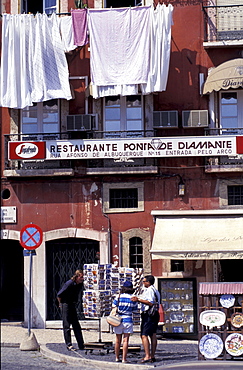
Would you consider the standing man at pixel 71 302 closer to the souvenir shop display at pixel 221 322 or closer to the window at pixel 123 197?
the souvenir shop display at pixel 221 322

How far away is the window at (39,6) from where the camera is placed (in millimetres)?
21438

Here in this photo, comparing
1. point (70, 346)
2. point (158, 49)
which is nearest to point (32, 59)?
point (158, 49)

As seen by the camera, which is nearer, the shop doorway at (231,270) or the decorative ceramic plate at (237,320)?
the decorative ceramic plate at (237,320)

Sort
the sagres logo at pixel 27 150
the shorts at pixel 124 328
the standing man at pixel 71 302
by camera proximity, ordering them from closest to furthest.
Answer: the shorts at pixel 124 328 < the standing man at pixel 71 302 < the sagres logo at pixel 27 150

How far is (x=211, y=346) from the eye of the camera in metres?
13.7

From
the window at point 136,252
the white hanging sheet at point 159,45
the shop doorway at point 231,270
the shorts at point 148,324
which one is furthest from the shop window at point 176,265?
the shorts at point 148,324

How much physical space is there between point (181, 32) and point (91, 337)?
8.62 metres

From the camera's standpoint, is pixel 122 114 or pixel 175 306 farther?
pixel 122 114

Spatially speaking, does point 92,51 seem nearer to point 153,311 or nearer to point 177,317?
point 177,317

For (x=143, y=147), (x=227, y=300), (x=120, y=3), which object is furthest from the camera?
(x=120, y=3)

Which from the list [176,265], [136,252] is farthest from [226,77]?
[136,252]

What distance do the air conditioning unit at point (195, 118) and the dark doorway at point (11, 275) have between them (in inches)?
260

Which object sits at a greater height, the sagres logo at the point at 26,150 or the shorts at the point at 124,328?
the sagres logo at the point at 26,150

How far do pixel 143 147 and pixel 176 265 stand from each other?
10.8 feet
